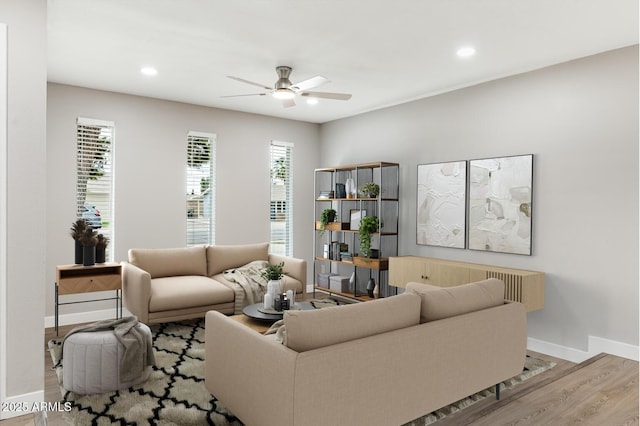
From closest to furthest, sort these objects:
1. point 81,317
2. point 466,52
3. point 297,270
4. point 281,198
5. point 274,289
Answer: point 466,52 → point 274,289 → point 81,317 → point 297,270 → point 281,198

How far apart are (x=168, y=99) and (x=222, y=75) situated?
141cm

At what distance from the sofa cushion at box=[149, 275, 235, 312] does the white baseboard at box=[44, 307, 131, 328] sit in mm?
777

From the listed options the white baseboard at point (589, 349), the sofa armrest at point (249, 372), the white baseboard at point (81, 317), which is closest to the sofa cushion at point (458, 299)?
the sofa armrest at point (249, 372)

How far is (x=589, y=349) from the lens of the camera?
3.84m

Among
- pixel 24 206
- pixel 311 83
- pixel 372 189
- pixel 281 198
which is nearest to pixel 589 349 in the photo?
pixel 372 189

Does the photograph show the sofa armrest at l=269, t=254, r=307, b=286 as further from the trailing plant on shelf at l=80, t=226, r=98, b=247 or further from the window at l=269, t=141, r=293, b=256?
the trailing plant on shelf at l=80, t=226, r=98, b=247

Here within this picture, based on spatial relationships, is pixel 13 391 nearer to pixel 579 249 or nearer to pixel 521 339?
pixel 521 339

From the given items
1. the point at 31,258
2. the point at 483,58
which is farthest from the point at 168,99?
the point at 483,58

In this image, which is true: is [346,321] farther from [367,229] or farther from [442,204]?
[367,229]

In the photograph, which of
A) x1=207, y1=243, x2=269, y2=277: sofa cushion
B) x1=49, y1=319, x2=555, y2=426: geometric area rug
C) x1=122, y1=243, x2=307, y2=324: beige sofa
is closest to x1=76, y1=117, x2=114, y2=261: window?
x1=122, y1=243, x2=307, y2=324: beige sofa

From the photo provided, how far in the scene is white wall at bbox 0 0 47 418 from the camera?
8.87 ft

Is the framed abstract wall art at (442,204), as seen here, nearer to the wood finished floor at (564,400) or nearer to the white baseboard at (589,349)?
the white baseboard at (589,349)

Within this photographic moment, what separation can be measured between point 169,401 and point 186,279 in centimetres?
225

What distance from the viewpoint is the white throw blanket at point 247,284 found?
489 cm
